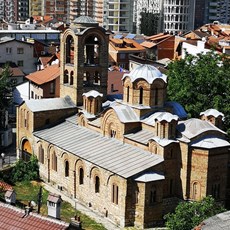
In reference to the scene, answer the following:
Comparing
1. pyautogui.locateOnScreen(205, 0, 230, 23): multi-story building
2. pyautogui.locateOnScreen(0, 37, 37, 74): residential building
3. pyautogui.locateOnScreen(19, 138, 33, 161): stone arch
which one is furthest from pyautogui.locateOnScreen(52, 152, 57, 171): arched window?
pyautogui.locateOnScreen(205, 0, 230, 23): multi-story building

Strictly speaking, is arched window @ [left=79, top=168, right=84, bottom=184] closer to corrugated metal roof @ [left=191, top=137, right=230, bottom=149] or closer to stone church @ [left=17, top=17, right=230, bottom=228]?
stone church @ [left=17, top=17, right=230, bottom=228]

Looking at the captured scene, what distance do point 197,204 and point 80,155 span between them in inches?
390

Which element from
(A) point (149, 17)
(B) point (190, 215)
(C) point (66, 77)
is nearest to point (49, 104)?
(C) point (66, 77)

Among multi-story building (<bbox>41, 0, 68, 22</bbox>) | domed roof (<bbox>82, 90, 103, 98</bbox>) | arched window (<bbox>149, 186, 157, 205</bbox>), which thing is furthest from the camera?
multi-story building (<bbox>41, 0, 68, 22</bbox>)

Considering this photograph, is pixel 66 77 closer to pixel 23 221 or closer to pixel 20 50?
pixel 20 50

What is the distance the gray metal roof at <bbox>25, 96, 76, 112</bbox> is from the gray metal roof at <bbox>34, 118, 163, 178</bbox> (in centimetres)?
147

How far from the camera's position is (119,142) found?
3788 cm

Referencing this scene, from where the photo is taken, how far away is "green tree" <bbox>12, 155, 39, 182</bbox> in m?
41.8

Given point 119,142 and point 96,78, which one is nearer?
point 119,142

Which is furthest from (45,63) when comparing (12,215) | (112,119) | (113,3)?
(113,3)

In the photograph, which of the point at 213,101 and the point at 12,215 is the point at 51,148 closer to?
the point at 213,101

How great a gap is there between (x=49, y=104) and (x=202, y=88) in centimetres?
1174

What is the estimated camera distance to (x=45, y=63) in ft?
220

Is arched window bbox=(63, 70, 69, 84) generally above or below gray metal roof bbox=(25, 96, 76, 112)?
above
